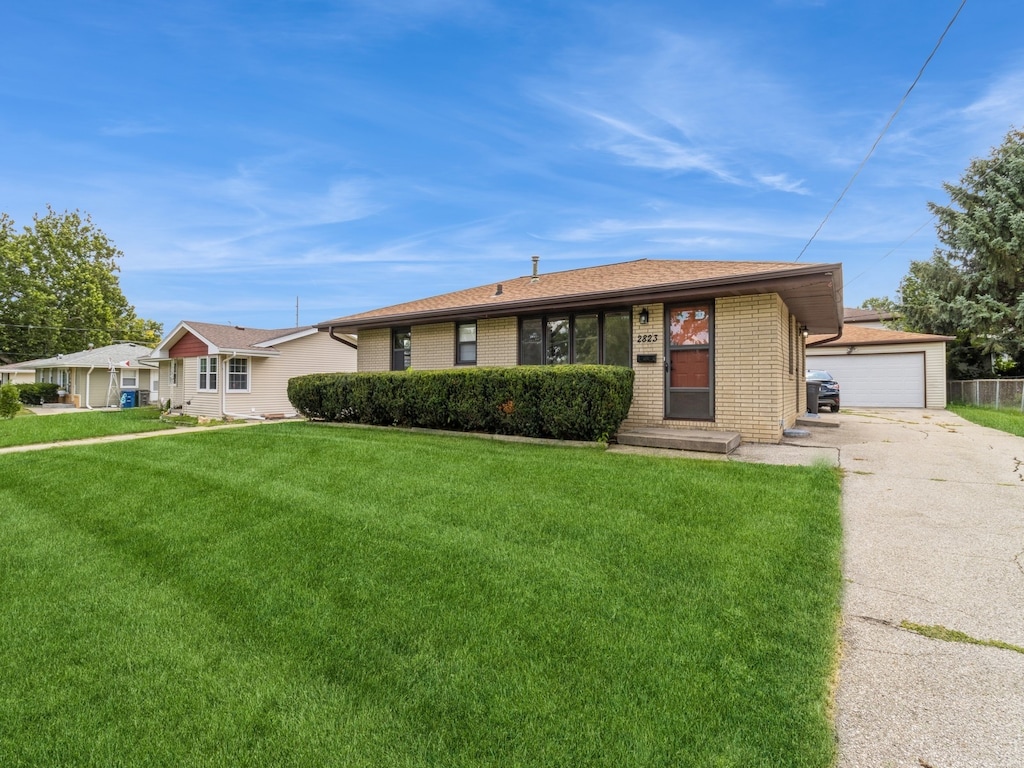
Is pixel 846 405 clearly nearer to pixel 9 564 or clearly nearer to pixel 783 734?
pixel 783 734

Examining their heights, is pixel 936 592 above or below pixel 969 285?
below

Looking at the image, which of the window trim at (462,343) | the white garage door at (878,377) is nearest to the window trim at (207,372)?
the window trim at (462,343)

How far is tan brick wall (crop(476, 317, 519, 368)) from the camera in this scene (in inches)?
411

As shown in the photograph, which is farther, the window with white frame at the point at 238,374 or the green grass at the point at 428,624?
the window with white frame at the point at 238,374

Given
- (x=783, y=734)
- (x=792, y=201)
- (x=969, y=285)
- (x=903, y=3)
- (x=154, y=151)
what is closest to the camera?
(x=783, y=734)

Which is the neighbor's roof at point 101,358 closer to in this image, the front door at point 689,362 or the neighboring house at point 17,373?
the neighboring house at point 17,373

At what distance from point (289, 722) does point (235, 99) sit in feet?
43.9

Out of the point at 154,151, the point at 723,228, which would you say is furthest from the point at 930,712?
the point at 154,151

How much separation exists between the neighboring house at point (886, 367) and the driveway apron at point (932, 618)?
44.6 ft

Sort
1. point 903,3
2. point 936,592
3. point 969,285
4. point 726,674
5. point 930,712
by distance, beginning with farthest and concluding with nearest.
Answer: point 969,285 → point 903,3 → point 936,592 → point 726,674 → point 930,712

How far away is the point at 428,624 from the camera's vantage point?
2.71m

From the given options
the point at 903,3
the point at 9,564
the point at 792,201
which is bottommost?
the point at 9,564

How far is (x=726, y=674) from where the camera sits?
2236 millimetres

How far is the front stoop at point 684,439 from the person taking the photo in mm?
7023
